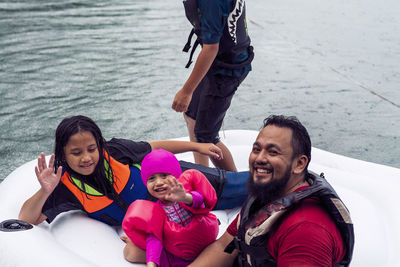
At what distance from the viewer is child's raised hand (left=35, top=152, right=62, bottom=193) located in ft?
5.06

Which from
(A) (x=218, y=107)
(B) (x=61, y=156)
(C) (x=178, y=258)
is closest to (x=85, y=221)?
(B) (x=61, y=156)

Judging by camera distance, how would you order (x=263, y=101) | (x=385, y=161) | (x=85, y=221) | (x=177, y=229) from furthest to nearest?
1. (x=263, y=101)
2. (x=385, y=161)
3. (x=85, y=221)
4. (x=177, y=229)

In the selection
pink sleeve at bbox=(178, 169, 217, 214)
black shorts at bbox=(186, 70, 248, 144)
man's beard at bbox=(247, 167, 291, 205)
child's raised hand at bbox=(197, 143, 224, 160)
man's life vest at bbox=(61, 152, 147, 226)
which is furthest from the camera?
black shorts at bbox=(186, 70, 248, 144)

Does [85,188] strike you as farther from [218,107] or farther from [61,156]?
[218,107]

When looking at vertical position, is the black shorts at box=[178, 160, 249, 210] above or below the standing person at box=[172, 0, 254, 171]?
below

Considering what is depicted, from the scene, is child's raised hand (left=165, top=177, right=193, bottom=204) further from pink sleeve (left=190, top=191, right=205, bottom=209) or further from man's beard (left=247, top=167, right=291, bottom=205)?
man's beard (left=247, top=167, right=291, bottom=205)

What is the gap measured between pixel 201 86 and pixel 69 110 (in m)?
2.07

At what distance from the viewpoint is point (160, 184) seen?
1410mm

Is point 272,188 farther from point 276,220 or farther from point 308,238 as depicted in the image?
point 308,238

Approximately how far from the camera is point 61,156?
1616mm

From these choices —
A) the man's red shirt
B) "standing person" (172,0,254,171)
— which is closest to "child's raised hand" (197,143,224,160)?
"standing person" (172,0,254,171)

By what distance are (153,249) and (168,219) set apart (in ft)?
0.36

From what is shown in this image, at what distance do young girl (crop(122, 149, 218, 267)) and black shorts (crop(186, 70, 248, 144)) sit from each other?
1.56 ft

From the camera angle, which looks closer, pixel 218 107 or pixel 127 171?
pixel 127 171
